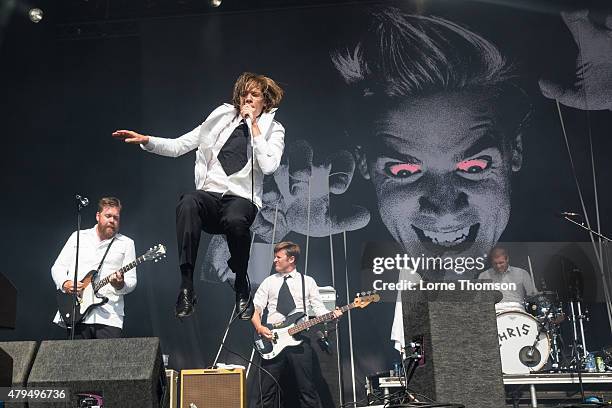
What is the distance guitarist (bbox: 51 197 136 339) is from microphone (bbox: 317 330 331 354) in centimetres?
193

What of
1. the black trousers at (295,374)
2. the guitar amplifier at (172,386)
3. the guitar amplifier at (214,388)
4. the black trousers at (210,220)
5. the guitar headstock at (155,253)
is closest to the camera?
the black trousers at (210,220)

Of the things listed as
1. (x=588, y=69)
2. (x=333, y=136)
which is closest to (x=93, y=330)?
(x=333, y=136)

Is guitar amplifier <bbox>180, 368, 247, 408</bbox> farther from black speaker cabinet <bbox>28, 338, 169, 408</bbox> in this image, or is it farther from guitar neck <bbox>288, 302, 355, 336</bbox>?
black speaker cabinet <bbox>28, 338, 169, 408</bbox>

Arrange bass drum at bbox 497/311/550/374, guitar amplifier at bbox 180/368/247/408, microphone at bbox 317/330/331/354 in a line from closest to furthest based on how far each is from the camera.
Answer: guitar amplifier at bbox 180/368/247/408 → bass drum at bbox 497/311/550/374 → microphone at bbox 317/330/331/354

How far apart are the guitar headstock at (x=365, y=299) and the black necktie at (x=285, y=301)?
643mm

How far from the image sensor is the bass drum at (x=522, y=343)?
7016 millimetres

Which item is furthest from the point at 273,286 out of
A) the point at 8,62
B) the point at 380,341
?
the point at 8,62

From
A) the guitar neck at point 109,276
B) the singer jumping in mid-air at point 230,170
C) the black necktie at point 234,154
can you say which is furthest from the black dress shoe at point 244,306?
the guitar neck at point 109,276

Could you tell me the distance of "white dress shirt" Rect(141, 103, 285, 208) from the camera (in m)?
4.38

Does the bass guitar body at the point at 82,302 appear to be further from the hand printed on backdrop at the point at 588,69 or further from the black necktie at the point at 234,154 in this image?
the hand printed on backdrop at the point at 588,69

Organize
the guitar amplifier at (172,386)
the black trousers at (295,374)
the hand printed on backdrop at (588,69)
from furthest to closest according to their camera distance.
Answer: the hand printed on backdrop at (588,69) < the black trousers at (295,374) < the guitar amplifier at (172,386)

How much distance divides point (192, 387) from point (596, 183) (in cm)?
461

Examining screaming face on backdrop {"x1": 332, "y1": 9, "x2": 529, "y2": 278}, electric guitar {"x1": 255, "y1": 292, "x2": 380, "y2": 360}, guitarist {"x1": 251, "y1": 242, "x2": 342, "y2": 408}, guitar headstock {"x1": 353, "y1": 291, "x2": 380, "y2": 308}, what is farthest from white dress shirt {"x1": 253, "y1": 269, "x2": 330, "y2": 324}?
screaming face on backdrop {"x1": 332, "y1": 9, "x2": 529, "y2": 278}

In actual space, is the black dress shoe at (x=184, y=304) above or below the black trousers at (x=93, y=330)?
below
